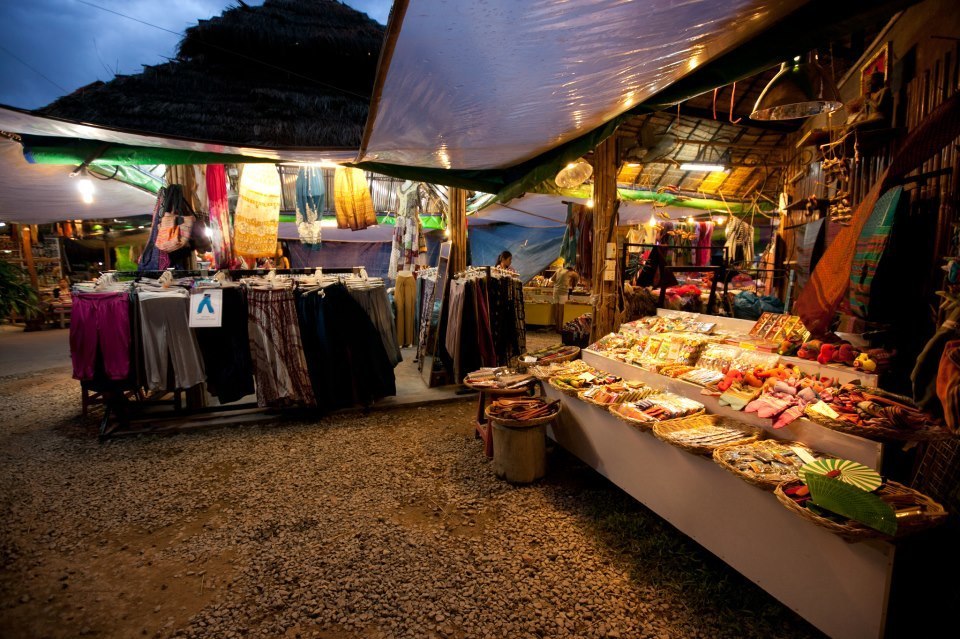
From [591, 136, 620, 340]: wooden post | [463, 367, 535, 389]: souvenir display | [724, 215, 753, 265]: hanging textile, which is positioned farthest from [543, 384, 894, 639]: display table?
[724, 215, 753, 265]: hanging textile

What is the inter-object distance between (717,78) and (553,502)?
3.15 m

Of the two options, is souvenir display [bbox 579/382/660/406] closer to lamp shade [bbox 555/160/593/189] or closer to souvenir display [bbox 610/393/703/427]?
souvenir display [bbox 610/393/703/427]

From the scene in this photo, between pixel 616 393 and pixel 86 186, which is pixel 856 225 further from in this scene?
pixel 86 186

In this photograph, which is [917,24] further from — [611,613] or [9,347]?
[9,347]

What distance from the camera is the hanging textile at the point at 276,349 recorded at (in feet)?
14.7

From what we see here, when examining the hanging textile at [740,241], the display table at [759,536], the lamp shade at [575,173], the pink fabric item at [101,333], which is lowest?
the display table at [759,536]

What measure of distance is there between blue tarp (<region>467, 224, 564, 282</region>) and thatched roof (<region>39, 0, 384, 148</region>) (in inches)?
232

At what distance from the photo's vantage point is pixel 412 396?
5582 millimetres

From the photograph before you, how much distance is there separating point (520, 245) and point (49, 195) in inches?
413

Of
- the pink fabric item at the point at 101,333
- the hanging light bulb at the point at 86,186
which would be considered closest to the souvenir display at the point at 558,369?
the pink fabric item at the point at 101,333

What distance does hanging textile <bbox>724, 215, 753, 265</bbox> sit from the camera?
364 inches

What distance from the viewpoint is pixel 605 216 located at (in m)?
4.30

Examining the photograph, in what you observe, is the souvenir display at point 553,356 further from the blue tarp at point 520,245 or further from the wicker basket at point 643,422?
the blue tarp at point 520,245

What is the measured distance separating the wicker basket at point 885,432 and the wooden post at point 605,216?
7.88ft
